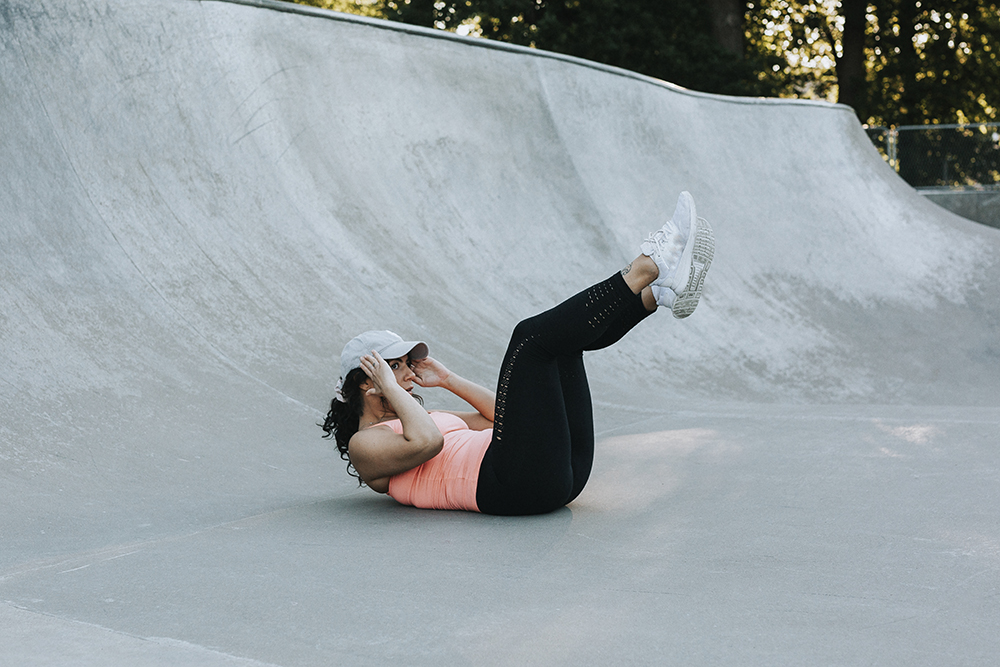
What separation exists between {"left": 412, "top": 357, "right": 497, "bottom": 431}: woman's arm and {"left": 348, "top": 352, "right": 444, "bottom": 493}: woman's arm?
287 millimetres

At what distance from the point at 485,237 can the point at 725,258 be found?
244 centimetres

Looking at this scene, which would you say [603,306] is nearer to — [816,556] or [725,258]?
[816,556]

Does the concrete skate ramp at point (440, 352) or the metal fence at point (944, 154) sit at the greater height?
the metal fence at point (944, 154)

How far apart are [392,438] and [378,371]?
236 millimetres

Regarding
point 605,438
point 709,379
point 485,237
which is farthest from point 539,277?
point 605,438

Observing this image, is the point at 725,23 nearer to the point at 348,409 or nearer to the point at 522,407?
the point at 348,409

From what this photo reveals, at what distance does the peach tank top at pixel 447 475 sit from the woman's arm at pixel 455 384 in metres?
0.16

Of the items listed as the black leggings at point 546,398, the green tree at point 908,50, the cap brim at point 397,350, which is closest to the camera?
the black leggings at point 546,398

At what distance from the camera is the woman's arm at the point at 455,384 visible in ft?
11.8

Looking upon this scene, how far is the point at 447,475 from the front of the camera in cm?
340

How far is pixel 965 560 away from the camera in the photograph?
8.50 ft

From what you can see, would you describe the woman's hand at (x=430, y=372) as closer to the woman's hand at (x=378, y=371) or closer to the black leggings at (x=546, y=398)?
the woman's hand at (x=378, y=371)

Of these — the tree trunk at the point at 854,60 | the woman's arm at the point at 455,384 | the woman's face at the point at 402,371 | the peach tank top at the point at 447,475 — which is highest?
the tree trunk at the point at 854,60

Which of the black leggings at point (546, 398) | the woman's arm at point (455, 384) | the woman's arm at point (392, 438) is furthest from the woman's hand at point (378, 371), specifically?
the black leggings at point (546, 398)
